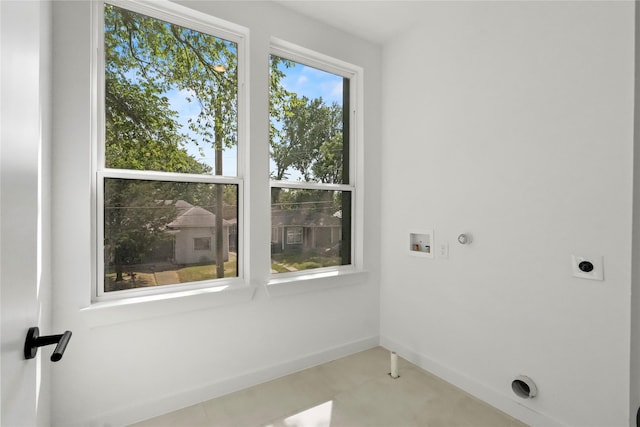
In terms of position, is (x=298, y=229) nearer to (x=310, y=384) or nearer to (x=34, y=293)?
(x=310, y=384)

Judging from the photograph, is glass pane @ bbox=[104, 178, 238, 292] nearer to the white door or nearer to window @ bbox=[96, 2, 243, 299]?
window @ bbox=[96, 2, 243, 299]

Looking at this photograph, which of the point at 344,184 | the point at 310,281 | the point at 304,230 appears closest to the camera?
the point at 310,281

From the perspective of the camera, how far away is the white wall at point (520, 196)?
144cm

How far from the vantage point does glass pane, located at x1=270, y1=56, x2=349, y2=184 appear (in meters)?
2.27

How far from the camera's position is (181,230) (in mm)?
1913

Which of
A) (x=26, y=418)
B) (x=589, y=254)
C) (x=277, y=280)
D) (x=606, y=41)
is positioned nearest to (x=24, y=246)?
(x=26, y=418)

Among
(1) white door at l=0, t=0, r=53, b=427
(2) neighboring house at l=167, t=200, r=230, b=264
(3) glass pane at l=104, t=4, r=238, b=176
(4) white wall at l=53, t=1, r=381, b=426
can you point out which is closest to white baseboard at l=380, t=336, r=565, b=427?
(4) white wall at l=53, t=1, r=381, b=426

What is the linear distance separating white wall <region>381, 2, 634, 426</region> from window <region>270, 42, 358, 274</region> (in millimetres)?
428

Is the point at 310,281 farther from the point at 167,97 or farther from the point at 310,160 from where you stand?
the point at 167,97

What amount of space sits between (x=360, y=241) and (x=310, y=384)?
43.5 inches

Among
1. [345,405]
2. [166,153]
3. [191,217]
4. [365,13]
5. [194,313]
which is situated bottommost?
[345,405]

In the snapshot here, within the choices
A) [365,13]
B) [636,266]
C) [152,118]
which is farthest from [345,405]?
[365,13]

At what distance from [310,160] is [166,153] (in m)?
1.01

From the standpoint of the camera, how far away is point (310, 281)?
7.47 feet
